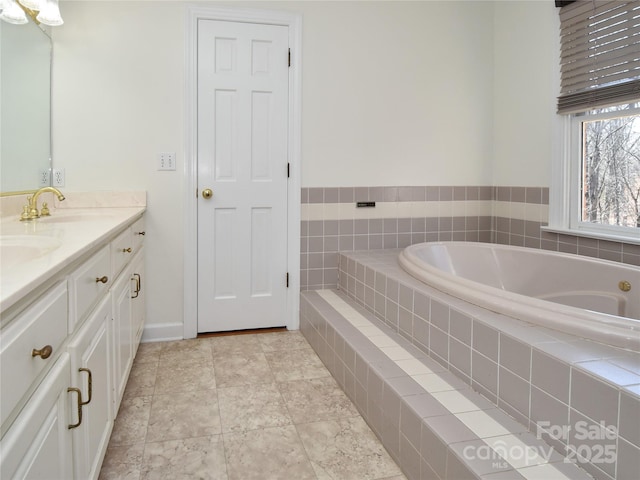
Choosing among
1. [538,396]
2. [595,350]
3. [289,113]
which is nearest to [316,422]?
[538,396]

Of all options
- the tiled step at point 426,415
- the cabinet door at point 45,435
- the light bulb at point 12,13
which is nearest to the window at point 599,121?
the tiled step at point 426,415

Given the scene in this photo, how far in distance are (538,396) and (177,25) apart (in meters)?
2.72

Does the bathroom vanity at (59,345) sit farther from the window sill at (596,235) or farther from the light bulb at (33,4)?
the window sill at (596,235)

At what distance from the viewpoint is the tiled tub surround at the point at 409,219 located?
124 inches

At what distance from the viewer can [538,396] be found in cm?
132

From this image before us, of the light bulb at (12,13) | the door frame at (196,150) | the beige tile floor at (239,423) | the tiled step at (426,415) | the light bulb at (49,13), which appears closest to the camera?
the tiled step at (426,415)

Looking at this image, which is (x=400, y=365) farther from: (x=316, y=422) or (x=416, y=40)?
(x=416, y=40)

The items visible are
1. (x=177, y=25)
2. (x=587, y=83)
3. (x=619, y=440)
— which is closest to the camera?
(x=619, y=440)

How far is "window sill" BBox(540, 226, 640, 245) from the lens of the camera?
7.97 ft

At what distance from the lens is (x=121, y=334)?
186 cm

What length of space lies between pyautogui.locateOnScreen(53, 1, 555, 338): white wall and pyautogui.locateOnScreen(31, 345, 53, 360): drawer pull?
204 cm

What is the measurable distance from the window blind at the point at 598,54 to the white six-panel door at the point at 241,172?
1695 mm

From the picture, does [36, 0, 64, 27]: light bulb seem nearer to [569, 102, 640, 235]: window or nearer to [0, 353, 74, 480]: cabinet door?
[0, 353, 74, 480]: cabinet door

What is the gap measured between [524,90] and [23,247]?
9.96 feet
